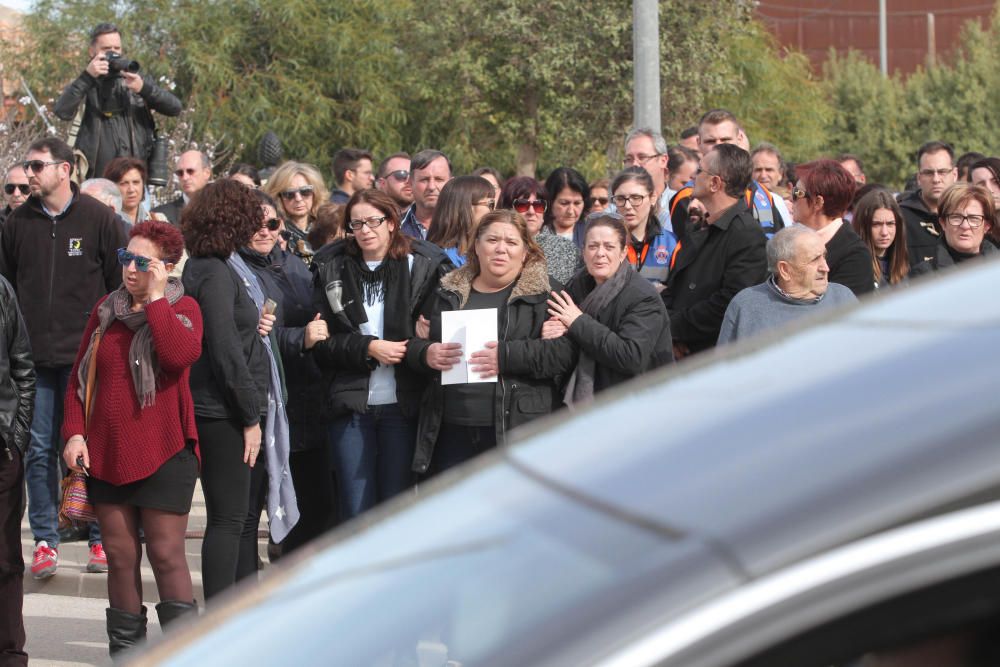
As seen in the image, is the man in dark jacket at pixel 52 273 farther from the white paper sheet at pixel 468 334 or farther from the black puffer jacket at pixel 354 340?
the white paper sheet at pixel 468 334

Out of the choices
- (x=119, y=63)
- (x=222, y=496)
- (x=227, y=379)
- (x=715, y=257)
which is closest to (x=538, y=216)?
(x=715, y=257)

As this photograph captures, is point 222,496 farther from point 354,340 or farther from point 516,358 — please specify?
point 516,358

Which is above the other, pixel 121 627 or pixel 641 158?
pixel 641 158

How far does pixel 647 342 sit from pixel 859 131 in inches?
1445

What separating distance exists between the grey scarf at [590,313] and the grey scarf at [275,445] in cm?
121

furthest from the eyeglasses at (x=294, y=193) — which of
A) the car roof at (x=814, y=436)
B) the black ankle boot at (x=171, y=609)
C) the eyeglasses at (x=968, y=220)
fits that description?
the car roof at (x=814, y=436)

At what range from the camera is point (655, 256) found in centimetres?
748

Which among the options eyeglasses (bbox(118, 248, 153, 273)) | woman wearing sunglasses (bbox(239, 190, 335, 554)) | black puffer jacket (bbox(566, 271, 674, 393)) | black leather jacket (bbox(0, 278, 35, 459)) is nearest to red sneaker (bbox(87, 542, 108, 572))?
Answer: woman wearing sunglasses (bbox(239, 190, 335, 554))

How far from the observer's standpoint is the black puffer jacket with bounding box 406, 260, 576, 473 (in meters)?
6.14

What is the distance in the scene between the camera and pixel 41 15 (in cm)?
3097

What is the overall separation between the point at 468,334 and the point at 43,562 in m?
2.93

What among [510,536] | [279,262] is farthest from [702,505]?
[279,262]

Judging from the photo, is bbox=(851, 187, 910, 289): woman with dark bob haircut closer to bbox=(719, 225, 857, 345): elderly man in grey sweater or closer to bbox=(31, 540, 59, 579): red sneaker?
bbox=(719, 225, 857, 345): elderly man in grey sweater

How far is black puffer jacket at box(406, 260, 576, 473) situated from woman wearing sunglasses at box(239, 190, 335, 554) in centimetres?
62
